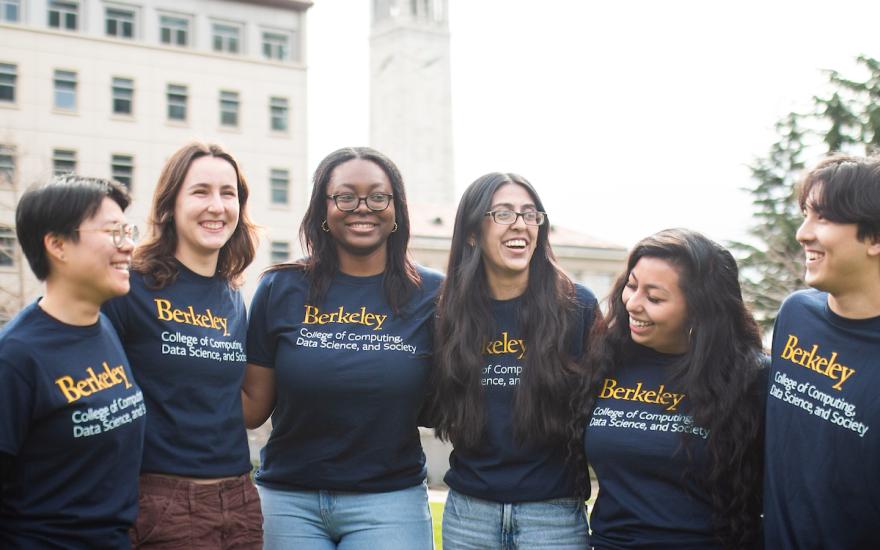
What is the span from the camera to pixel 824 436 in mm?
4359

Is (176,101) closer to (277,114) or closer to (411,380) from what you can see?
(277,114)

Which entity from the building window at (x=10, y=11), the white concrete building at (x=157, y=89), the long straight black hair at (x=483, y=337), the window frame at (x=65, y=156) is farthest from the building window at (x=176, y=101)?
the long straight black hair at (x=483, y=337)

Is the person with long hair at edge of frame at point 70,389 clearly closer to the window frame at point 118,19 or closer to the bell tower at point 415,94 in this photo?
the window frame at point 118,19

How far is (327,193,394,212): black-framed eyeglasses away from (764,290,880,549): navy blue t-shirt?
189cm

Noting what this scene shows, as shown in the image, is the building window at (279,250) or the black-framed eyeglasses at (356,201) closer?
the black-framed eyeglasses at (356,201)

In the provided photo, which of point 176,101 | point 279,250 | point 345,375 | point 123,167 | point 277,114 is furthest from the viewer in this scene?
point 277,114

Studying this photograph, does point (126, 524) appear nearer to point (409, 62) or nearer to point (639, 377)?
point (639, 377)

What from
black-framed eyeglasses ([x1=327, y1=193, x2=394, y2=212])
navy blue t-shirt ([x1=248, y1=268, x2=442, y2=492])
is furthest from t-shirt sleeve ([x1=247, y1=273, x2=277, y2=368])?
black-framed eyeglasses ([x1=327, y1=193, x2=394, y2=212])

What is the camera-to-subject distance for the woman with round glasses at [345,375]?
16.7 ft

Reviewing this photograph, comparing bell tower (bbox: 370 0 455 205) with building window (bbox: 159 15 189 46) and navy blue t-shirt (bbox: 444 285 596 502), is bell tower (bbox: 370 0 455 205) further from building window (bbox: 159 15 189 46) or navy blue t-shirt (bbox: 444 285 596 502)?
navy blue t-shirt (bbox: 444 285 596 502)

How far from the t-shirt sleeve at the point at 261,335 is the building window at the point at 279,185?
4111 centimetres

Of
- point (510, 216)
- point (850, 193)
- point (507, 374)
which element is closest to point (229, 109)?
point (510, 216)

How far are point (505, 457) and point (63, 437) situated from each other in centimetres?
187

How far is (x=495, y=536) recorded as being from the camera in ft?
16.4
